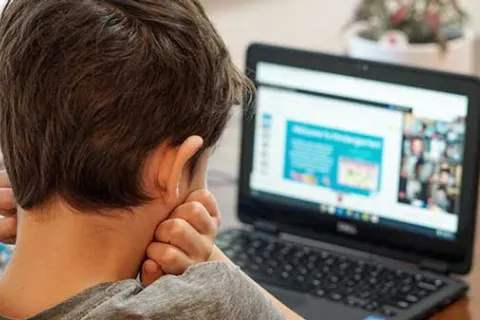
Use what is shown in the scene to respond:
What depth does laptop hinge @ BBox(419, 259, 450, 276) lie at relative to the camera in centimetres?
167

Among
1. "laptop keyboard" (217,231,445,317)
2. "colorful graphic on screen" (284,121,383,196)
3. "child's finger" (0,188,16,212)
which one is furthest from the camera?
"colorful graphic on screen" (284,121,383,196)

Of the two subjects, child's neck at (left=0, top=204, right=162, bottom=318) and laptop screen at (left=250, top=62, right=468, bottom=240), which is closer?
child's neck at (left=0, top=204, right=162, bottom=318)

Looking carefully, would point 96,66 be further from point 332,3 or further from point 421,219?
point 332,3

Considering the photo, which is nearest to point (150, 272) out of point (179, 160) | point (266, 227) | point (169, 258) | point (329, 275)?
point (169, 258)

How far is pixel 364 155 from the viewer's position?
1696 mm

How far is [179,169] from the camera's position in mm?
1085

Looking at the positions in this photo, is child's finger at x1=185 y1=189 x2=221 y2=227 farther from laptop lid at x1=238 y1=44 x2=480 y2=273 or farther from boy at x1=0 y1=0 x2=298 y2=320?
laptop lid at x1=238 y1=44 x2=480 y2=273

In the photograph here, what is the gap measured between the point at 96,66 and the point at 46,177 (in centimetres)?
12

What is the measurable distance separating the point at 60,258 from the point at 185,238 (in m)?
0.18

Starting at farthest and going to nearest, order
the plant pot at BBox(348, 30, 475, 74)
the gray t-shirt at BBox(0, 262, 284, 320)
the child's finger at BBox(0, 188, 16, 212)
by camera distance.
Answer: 1. the plant pot at BBox(348, 30, 475, 74)
2. the child's finger at BBox(0, 188, 16, 212)
3. the gray t-shirt at BBox(0, 262, 284, 320)

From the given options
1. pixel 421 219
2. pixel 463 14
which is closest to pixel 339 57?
pixel 421 219

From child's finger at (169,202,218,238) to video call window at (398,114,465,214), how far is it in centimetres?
48

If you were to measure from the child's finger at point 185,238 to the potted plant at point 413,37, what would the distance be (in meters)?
1.04

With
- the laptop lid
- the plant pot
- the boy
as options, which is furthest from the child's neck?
the plant pot
